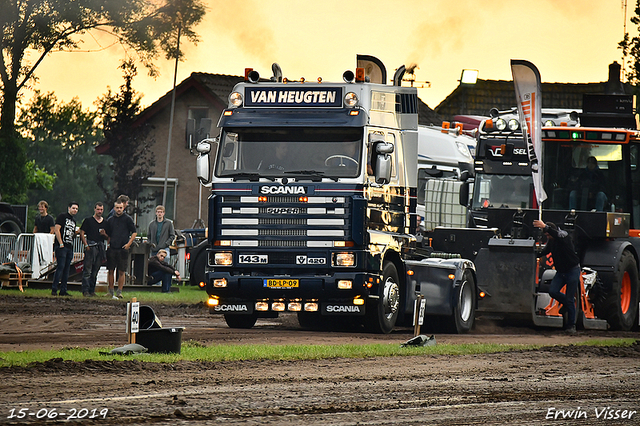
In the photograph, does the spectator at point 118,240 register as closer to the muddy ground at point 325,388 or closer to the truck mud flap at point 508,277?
the muddy ground at point 325,388

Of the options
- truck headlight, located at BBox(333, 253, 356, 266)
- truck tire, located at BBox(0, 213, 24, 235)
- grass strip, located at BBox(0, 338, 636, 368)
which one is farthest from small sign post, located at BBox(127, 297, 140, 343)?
truck tire, located at BBox(0, 213, 24, 235)

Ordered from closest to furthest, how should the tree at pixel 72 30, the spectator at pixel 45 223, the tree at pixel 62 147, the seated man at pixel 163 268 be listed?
the seated man at pixel 163 268, the spectator at pixel 45 223, the tree at pixel 72 30, the tree at pixel 62 147

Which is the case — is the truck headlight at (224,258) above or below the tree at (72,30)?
below

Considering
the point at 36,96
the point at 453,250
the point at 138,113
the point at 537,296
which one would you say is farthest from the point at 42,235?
the point at 36,96

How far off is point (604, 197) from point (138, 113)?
26799 mm

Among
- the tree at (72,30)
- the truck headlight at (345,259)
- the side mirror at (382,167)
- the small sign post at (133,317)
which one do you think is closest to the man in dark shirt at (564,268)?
the side mirror at (382,167)

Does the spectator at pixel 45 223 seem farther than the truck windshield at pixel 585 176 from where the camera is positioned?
Yes

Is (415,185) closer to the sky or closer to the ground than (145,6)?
closer to the ground

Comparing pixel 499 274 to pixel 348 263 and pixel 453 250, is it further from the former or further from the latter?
pixel 348 263

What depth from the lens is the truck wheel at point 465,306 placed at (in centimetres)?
1820

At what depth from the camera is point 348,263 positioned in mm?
16312

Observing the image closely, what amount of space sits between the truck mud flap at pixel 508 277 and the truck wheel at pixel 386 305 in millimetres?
2147

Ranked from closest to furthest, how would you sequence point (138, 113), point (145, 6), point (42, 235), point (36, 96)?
point (42, 235), point (145, 6), point (138, 113), point (36, 96)

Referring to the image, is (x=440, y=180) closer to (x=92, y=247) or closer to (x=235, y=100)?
(x=92, y=247)
